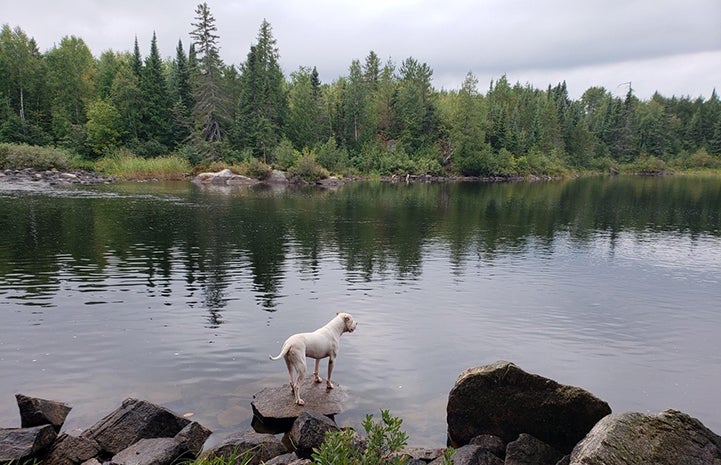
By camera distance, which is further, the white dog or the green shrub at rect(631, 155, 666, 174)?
the green shrub at rect(631, 155, 666, 174)

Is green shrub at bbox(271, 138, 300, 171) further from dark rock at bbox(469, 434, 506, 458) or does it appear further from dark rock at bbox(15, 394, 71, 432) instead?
dark rock at bbox(469, 434, 506, 458)

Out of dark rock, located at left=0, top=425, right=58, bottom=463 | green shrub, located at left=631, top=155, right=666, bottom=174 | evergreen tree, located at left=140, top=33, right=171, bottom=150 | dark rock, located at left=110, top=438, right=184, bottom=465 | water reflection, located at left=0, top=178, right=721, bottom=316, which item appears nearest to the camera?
dark rock, located at left=0, top=425, right=58, bottom=463

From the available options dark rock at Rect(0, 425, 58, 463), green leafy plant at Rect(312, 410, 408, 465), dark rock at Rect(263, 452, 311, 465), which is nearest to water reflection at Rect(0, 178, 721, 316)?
dark rock at Rect(0, 425, 58, 463)

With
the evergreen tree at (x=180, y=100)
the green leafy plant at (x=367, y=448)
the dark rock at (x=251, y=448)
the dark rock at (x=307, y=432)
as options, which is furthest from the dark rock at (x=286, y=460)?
the evergreen tree at (x=180, y=100)

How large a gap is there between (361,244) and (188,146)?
71887mm

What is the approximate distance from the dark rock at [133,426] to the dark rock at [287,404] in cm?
167

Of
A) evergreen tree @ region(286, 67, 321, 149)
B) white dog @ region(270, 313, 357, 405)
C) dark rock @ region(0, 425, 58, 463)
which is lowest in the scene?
dark rock @ region(0, 425, 58, 463)

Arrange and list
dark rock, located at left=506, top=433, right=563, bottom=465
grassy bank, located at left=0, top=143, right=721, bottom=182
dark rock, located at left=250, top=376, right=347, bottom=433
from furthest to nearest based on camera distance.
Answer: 1. grassy bank, located at left=0, top=143, right=721, bottom=182
2. dark rock, located at left=250, top=376, right=347, bottom=433
3. dark rock, located at left=506, top=433, right=563, bottom=465

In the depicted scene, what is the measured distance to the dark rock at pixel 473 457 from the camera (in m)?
8.35

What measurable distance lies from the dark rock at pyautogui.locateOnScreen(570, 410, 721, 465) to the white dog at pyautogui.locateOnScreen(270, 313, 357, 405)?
6079 mm

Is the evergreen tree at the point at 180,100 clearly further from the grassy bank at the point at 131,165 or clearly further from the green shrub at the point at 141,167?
the green shrub at the point at 141,167

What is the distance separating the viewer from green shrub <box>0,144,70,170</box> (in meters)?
78.0

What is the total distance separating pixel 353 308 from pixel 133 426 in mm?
11515

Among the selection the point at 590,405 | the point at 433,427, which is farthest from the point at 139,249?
the point at 590,405
